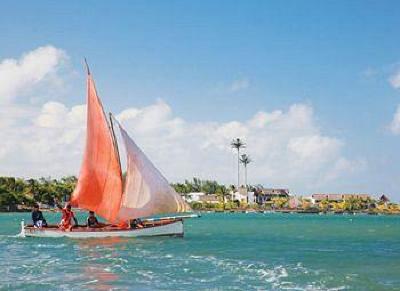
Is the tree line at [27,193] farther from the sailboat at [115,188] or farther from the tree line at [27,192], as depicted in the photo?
the sailboat at [115,188]

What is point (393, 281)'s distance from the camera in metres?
26.8

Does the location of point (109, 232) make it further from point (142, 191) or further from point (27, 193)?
point (27, 193)

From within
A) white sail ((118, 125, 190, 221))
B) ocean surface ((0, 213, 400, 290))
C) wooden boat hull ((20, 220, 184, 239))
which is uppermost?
white sail ((118, 125, 190, 221))

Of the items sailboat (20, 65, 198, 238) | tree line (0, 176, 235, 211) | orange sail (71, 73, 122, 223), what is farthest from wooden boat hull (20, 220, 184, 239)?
tree line (0, 176, 235, 211)

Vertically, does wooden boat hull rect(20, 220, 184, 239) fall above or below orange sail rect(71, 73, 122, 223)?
below

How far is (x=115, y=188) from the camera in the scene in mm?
47969

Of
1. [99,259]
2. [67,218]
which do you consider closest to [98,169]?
[67,218]

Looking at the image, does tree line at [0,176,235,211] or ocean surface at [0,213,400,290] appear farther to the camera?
tree line at [0,176,235,211]

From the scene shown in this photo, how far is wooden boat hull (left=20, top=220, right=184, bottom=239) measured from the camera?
47.3m

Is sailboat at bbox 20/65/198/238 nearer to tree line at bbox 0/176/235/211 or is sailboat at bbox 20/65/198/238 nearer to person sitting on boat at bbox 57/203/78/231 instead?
person sitting on boat at bbox 57/203/78/231

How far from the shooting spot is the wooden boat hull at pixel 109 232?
1861 inches

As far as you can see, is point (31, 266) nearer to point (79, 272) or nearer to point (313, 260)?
point (79, 272)

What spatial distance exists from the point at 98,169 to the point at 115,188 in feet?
6.67

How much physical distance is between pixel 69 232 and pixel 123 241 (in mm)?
4981
